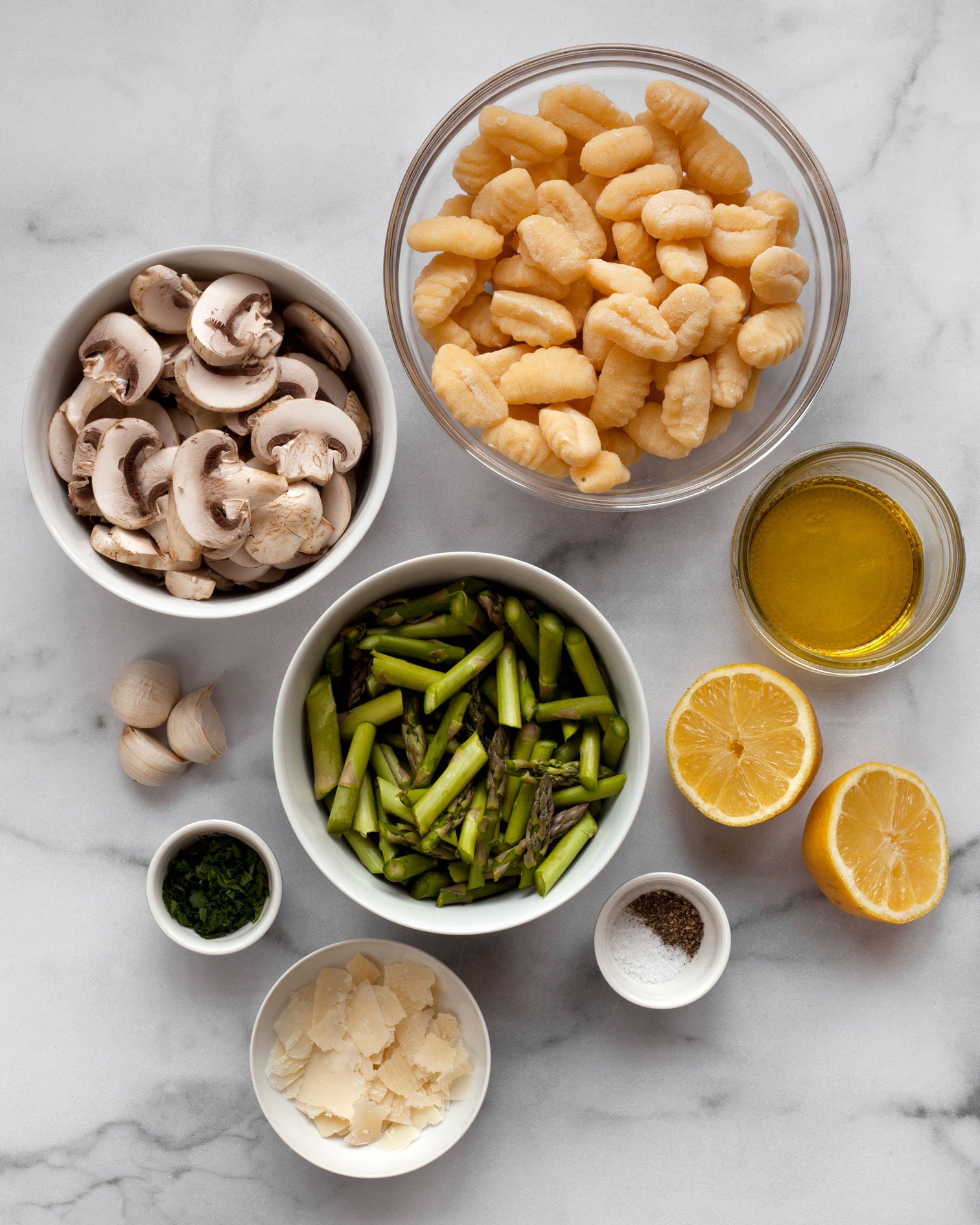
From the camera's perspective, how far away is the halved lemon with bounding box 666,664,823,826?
1.97 meters

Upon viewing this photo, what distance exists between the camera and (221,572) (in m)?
1.83

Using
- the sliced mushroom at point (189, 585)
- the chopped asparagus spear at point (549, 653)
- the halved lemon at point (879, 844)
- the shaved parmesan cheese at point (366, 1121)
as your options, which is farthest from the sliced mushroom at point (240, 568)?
the halved lemon at point (879, 844)

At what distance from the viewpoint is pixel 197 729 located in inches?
78.7

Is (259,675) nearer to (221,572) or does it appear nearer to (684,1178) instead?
(221,572)

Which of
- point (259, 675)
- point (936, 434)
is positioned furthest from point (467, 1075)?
point (936, 434)

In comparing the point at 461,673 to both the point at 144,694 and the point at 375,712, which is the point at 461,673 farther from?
the point at 144,694

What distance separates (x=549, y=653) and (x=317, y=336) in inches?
30.6

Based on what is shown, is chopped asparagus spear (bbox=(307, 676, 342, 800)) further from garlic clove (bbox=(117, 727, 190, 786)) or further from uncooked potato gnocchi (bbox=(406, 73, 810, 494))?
uncooked potato gnocchi (bbox=(406, 73, 810, 494))

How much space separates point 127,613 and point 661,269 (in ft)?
4.54

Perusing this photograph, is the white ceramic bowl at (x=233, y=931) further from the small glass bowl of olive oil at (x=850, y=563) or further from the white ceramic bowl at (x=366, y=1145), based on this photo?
the small glass bowl of olive oil at (x=850, y=563)

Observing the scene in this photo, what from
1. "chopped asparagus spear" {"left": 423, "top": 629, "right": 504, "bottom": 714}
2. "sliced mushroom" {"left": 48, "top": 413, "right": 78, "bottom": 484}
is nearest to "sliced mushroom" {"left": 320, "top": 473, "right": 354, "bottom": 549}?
"chopped asparagus spear" {"left": 423, "top": 629, "right": 504, "bottom": 714}

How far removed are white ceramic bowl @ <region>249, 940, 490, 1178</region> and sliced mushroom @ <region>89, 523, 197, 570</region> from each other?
0.86 meters

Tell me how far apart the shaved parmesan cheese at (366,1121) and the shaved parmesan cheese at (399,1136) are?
0.02 m

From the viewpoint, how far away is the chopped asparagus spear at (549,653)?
1.83 m
